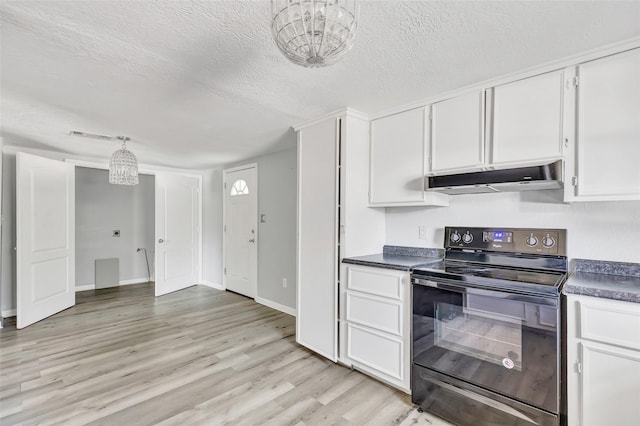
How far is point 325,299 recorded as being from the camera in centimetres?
269

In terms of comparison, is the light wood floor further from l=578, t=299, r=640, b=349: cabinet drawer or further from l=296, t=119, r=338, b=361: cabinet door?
l=578, t=299, r=640, b=349: cabinet drawer

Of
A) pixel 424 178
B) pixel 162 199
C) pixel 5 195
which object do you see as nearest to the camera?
pixel 424 178

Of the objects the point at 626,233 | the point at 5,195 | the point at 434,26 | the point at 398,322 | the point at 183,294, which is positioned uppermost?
the point at 434,26

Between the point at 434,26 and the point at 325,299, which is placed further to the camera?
the point at 325,299

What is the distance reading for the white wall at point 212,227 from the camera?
528 cm

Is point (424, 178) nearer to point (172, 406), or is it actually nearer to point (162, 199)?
point (172, 406)

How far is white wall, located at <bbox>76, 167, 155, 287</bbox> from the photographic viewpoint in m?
5.18

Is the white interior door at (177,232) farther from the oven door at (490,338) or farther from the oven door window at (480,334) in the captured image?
the oven door window at (480,334)

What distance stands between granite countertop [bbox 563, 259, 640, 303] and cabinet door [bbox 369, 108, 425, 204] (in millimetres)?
1079

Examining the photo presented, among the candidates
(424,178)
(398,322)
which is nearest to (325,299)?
(398,322)

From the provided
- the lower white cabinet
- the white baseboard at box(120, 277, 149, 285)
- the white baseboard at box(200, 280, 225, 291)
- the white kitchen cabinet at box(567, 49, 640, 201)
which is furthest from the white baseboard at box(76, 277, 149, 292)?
the white kitchen cabinet at box(567, 49, 640, 201)

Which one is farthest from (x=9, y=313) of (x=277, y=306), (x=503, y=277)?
(x=503, y=277)

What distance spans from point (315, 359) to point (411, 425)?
40.9 inches

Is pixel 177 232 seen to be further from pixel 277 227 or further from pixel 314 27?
pixel 314 27
